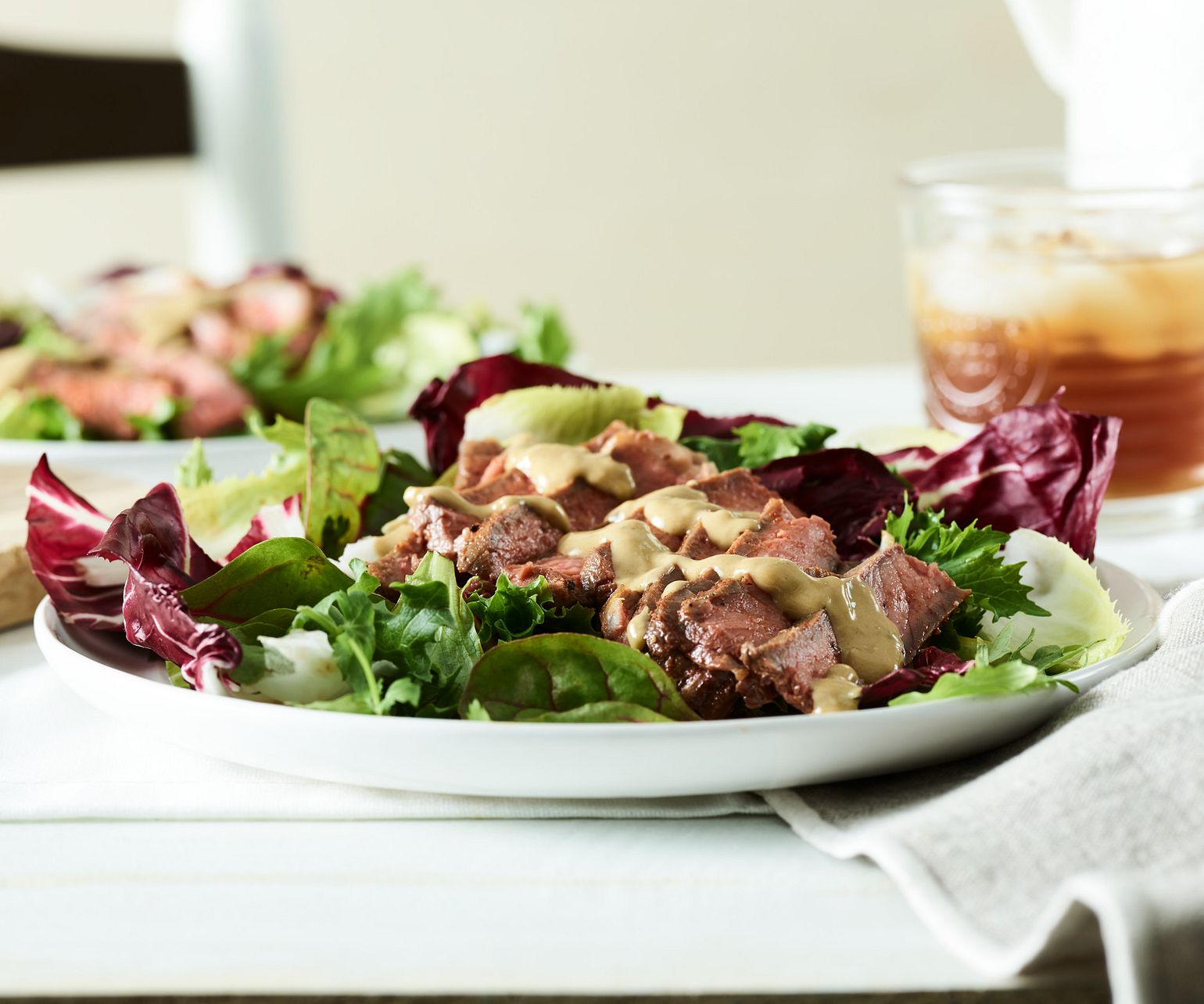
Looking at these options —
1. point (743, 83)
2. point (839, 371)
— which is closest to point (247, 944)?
point (839, 371)

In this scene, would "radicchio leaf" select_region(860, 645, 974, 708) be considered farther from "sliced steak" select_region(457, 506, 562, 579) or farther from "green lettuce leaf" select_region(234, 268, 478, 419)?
"green lettuce leaf" select_region(234, 268, 478, 419)

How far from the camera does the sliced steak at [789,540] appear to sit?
168 cm

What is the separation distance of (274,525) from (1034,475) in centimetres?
113

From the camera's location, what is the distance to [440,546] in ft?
5.92

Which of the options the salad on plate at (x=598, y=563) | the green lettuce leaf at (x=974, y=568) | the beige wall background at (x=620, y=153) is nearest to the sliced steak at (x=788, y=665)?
the salad on plate at (x=598, y=563)

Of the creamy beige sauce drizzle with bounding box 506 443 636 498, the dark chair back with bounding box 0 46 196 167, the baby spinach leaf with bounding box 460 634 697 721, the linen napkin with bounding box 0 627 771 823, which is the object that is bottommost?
the linen napkin with bounding box 0 627 771 823

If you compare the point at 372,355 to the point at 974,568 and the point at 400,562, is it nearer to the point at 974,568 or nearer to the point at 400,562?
the point at 400,562

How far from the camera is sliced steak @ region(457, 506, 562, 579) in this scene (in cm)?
174

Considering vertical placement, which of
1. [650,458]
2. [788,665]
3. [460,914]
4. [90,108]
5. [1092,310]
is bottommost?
[460,914]

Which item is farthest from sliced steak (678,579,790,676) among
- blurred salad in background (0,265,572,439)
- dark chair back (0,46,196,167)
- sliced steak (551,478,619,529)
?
dark chair back (0,46,196,167)

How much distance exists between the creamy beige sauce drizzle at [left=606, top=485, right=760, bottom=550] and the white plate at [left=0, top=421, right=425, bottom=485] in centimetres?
89

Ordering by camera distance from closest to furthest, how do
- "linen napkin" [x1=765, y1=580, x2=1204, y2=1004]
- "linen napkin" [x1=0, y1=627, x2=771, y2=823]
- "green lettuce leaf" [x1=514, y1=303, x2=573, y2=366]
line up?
"linen napkin" [x1=765, y1=580, x2=1204, y2=1004] < "linen napkin" [x1=0, y1=627, x2=771, y2=823] < "green lettuce leaf" [x1=514, y1=303, x2=573, y2=366]

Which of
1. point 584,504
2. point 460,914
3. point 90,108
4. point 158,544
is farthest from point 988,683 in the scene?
point 90,108

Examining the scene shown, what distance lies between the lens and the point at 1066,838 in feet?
3.83
